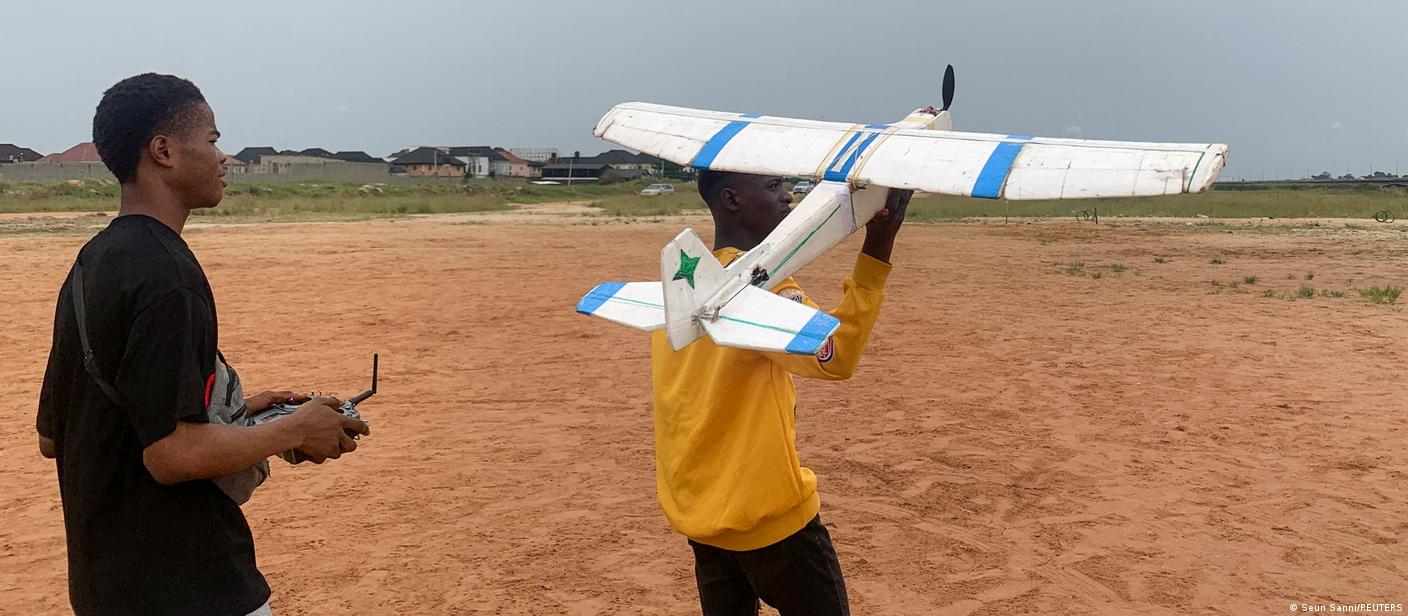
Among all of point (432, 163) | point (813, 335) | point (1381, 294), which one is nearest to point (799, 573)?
point (813, 335)

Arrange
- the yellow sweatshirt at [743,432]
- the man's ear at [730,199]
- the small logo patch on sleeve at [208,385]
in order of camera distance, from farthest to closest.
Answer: the man's ear at [730,199] → the yellow sweatshirt at [743,432] → the small logo patch on sleeve at [208,385]

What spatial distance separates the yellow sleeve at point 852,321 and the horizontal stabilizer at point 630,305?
1.22 ft

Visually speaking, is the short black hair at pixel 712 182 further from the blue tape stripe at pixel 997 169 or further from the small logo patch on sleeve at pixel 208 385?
the small logo patch on sleeve at pixel 208 385

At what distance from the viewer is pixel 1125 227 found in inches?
1192

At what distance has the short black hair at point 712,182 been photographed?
2826mm

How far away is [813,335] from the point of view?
213cm

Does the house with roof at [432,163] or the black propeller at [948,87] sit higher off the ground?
the house with roof at [432,163]

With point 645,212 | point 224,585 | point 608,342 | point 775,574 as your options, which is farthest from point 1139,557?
point 645,212

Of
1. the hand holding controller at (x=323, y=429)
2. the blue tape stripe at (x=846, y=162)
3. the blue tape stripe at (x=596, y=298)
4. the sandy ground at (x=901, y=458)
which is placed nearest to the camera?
the hand holding controller at (x=323, y=429)

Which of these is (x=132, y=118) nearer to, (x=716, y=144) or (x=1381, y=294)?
(x=716, y=144)

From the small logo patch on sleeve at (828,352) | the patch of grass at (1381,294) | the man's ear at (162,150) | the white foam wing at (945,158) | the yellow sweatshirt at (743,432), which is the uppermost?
the white foam wing at (945,158)

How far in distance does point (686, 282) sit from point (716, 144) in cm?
96

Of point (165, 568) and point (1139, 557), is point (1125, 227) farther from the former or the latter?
point (165, 568)

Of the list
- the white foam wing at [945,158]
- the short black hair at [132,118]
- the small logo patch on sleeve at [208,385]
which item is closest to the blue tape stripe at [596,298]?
the white foam wing at [945,158]
